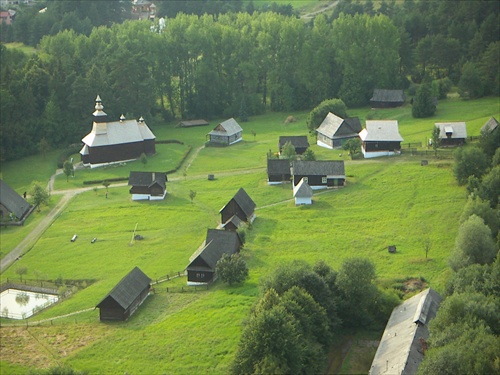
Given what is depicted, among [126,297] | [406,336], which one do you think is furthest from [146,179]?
[406,336]

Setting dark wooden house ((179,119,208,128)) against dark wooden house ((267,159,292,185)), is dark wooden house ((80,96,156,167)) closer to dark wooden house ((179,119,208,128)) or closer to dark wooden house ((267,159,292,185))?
dark wooden house ((179,119,208,128))

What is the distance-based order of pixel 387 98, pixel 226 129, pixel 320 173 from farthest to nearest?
pixel 387 98
pixel 226 129
pixel 320 173

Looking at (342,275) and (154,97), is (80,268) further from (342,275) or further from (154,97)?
(154,97)

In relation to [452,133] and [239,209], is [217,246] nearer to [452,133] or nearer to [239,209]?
[239,209]

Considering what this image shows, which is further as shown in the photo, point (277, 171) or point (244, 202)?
point (277, 171)

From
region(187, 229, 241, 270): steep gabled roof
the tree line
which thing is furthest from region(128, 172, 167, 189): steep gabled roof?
the tree line

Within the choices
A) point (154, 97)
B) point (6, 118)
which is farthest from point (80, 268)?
point (154, 97)
